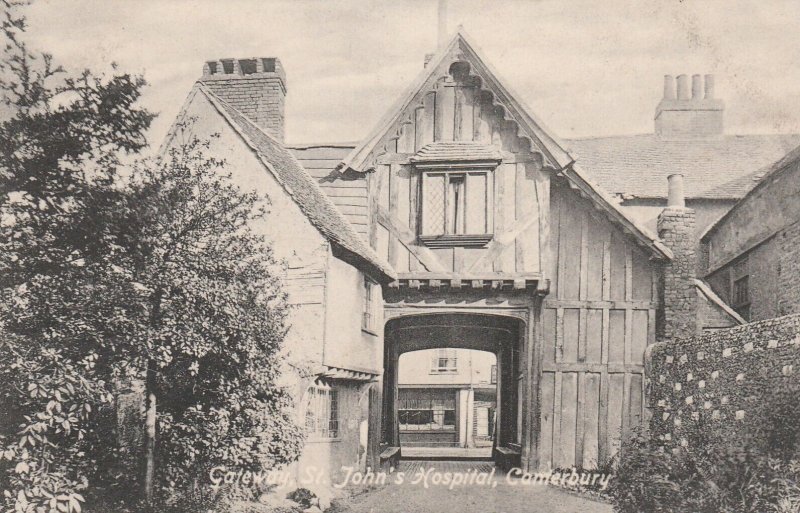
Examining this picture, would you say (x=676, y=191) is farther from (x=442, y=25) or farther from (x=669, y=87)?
(x=669, y=87)

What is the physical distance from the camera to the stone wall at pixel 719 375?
9102 millimetres

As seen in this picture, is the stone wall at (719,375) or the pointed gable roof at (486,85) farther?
the pointed gable roof at (486,85)

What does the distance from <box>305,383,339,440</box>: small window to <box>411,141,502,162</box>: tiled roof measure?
4965 mm

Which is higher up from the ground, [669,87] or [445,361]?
[669,87]

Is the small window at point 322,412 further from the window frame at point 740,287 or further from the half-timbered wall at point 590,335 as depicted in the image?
the window frame at point 740,287

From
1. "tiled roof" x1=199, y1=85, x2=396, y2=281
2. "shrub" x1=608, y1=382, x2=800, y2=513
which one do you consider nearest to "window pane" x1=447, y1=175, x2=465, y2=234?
"tiled roof" x1=199, y1=85, x2=396, y2=281

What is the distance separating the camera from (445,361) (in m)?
34.9

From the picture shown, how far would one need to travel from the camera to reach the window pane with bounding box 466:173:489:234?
593 inches

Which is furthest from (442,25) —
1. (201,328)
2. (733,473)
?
(733,473)

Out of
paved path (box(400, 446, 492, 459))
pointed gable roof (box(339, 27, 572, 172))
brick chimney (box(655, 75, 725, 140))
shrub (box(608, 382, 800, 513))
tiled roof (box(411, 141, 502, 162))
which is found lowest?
paved path (box(400, 446, 492, 459))

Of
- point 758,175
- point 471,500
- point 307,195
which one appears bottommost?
point 471,500

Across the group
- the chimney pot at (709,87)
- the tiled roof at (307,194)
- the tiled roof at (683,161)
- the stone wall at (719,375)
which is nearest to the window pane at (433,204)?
the tiled roof at (307,194)

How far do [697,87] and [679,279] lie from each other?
15485 mm

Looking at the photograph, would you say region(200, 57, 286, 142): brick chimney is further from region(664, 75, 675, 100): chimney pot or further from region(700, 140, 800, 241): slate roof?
region(664, 75, 675, 100): chimney pot
